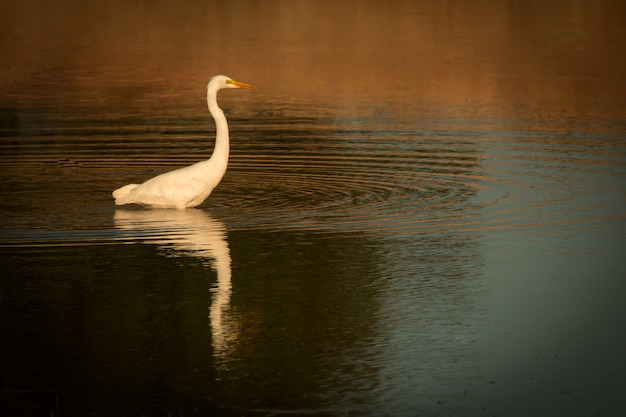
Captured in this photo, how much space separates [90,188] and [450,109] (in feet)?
37.5

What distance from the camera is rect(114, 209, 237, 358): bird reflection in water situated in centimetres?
1145

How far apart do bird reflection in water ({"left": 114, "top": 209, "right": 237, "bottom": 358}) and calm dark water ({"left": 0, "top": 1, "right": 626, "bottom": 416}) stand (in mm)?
47

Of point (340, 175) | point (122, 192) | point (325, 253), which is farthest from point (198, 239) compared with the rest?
point (340, 175)

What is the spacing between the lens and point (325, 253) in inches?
561

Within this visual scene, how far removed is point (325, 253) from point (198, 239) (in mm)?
1685

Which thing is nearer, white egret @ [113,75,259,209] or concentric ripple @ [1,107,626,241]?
concentric ripple @ [1,107,626,241]

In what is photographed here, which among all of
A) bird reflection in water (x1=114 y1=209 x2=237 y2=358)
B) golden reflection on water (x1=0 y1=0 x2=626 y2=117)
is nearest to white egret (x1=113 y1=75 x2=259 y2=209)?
bird reflection in water (x1=114 y1=209 x2=237 y2=358)

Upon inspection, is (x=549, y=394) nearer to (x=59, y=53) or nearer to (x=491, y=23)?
(x=59, y=53)

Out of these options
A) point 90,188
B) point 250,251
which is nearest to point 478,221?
point 250,251

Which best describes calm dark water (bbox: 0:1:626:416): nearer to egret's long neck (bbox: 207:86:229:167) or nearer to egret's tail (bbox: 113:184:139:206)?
egret's tail (bbox: 113:184:139:206)

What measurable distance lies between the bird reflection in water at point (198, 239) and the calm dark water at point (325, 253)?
5 cm

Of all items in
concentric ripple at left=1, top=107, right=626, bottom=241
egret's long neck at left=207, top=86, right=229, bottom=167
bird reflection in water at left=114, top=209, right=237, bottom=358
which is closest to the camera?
bird reflection in water at left=114, top=209, right=237, bottom=358

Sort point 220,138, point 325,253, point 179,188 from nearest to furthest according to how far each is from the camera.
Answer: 1. point 325,253
2. point 179,188
3. point 220,138

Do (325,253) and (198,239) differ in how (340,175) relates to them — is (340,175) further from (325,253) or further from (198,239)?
(325,253)
